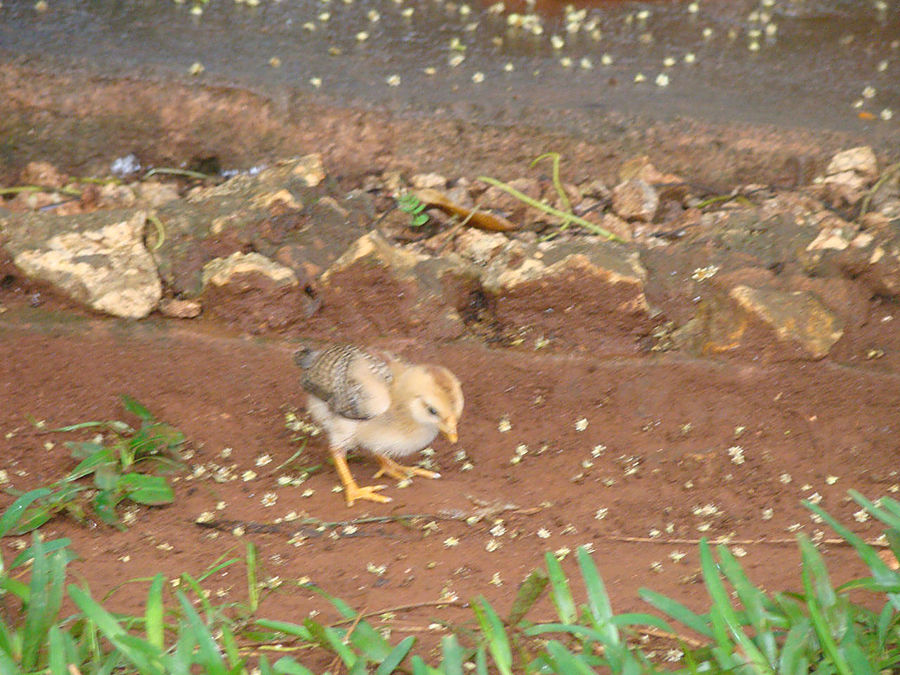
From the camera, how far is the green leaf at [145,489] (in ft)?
12.3

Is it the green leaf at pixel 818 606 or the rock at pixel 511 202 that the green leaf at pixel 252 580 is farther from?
the rock at pixel 511 202

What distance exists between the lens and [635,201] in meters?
5.28

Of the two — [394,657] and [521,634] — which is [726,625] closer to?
[521,634]

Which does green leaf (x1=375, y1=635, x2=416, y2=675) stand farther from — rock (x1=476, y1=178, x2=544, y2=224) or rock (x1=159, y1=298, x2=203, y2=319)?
→ rock (x1=476, y1=178, x2=544, y2=224)

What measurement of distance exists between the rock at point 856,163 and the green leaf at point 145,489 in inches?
156

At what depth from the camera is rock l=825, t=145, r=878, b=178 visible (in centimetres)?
543

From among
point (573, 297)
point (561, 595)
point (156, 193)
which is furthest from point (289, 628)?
point (156, 193)

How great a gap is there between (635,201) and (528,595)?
2.87 metres

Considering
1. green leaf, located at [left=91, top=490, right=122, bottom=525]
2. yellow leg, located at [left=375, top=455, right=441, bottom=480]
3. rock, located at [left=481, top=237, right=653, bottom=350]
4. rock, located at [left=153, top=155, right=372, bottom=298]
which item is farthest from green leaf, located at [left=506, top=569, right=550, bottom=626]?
rock, located at [left=153, top=155, right=372, bottom=298]

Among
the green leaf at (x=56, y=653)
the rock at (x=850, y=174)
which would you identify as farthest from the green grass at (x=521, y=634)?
the rock at (x=850, y=174)

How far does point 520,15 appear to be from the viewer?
22.6 feet

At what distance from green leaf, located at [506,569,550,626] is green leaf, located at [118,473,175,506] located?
1506 mm

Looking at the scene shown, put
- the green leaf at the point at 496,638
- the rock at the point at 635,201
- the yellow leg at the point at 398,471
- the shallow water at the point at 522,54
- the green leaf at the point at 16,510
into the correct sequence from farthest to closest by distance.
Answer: the shallow water at the point at 522,54 → the rock at the point at 635,201 → the yellow leg at the point at 398,471 → the green leaf at the point at 16,510 → the green leaf at the point at 496,638

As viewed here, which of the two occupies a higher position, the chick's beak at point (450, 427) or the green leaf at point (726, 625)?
the green leaf at point (726, 625)
